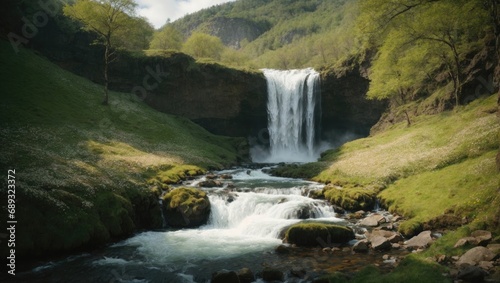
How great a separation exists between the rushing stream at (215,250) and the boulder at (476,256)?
15.9 feet

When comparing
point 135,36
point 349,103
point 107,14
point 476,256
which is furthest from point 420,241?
point 135,36

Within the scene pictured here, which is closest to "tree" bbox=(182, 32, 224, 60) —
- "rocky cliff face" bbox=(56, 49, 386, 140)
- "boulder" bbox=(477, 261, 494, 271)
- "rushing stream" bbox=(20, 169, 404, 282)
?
"rocky cliff face" bbox=(56, 49, 386, 140)

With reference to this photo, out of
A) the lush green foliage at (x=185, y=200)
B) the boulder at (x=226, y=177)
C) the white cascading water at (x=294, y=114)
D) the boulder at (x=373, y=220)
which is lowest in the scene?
the boulder at (x=373, y=220)

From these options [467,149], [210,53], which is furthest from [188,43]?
[467,149]

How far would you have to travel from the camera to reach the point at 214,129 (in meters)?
83.6

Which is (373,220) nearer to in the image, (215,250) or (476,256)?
(476,256)

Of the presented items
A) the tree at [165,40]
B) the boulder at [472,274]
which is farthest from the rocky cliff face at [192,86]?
the boulder at [472,274]

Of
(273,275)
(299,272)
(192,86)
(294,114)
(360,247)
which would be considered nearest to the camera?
(273,275)

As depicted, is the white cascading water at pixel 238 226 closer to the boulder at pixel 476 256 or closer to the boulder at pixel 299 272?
the boulder at pixel 299 272

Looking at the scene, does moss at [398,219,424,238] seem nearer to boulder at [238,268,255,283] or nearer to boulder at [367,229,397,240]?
boulder at [367,229,397,240]

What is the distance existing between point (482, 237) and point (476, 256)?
74.7 inches

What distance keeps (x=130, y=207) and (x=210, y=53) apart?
95.2 meters

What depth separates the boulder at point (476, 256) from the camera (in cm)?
1430

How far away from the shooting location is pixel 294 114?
76.9 m
